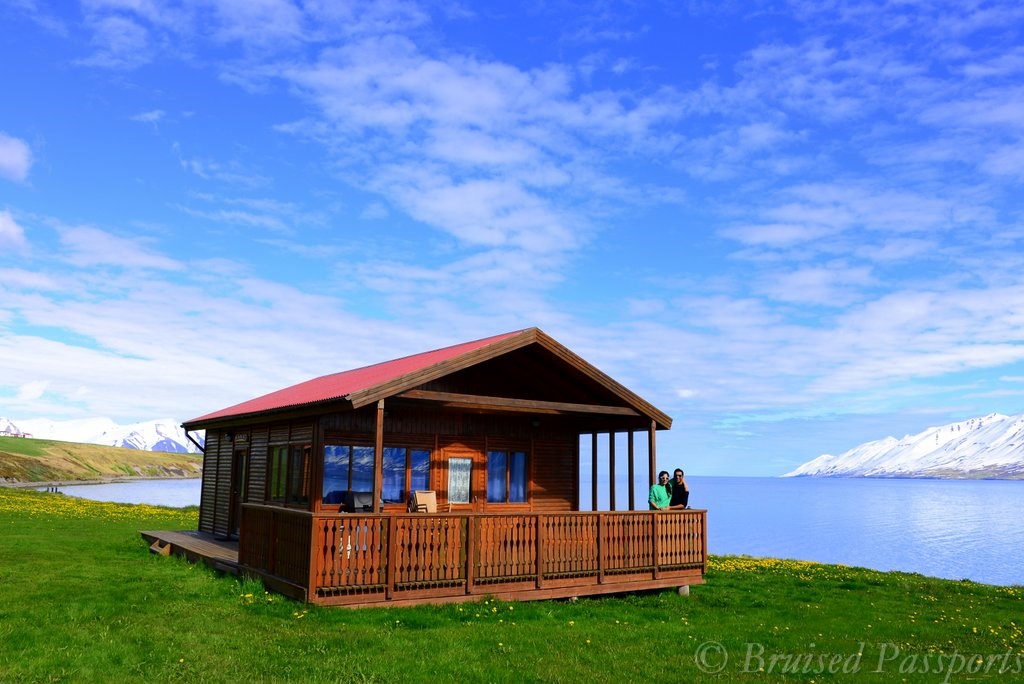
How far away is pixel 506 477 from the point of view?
18.5 m

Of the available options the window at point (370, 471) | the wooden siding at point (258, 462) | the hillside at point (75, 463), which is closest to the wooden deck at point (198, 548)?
the wooden siding at point (258, 462)

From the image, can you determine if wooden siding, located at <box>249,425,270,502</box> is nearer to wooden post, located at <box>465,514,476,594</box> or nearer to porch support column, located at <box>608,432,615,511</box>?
wooden post, located at <box>465,514,476,594</box>

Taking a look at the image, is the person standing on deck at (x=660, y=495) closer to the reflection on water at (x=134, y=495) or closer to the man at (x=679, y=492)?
the man at (x=679, y=492)

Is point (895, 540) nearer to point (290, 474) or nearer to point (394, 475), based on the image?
point (394, 475)

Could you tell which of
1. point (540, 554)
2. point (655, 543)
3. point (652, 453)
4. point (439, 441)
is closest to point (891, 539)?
point (652, 453)

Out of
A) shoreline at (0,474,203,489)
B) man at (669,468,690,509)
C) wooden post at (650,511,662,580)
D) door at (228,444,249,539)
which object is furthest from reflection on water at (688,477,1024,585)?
shoreline at (0,474,203,489)

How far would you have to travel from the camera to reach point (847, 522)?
88.9 metres

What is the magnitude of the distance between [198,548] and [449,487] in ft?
17.4

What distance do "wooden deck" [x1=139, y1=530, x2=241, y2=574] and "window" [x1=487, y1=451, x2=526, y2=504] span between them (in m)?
5.52

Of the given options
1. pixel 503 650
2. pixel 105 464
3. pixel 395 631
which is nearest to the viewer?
pixel 503 650

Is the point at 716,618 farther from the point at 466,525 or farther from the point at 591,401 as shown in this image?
the point at 591,401

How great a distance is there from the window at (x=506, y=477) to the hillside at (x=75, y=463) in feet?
252

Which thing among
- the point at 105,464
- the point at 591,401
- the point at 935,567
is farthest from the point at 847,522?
the point at 105,464

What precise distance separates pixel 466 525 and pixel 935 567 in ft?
130
